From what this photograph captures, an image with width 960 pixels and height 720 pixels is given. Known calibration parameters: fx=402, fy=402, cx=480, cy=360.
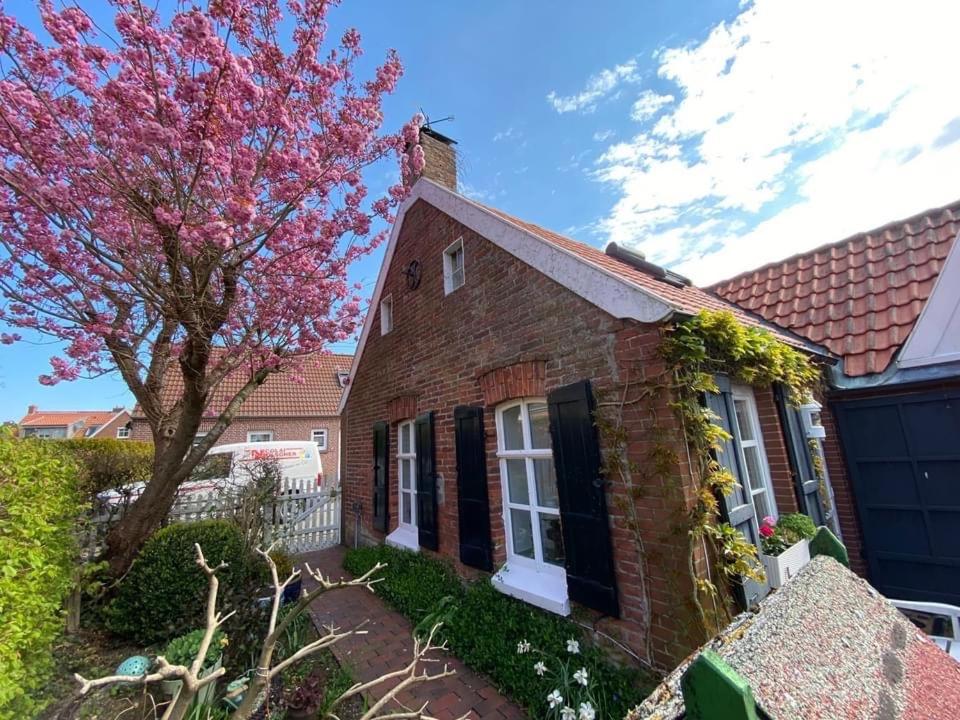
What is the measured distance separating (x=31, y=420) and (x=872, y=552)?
66.0 metres

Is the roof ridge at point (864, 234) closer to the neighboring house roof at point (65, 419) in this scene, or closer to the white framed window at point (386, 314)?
the white framed window at point (386, 314)

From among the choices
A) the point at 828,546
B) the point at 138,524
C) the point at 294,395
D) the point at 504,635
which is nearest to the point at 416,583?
the point at 504,635

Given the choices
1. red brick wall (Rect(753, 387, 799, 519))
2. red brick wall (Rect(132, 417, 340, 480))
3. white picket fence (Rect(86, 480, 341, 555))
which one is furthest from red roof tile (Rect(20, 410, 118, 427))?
red brick wall (Rect(753, 387, 799, 519))

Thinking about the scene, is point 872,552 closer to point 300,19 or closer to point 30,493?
point 30,493

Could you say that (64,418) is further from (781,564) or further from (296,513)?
(781,564)

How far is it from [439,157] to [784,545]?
27.2 ft

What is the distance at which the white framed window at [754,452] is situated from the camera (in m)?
4.31

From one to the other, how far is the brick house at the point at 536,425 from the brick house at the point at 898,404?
712 millimetres

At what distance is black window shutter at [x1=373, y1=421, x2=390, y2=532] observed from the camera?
24.1ft

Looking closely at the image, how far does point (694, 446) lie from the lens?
324 cm

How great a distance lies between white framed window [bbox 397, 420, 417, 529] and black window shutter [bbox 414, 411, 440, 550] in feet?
1.71

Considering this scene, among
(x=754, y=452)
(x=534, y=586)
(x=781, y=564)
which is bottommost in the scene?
(x=534, y=586)

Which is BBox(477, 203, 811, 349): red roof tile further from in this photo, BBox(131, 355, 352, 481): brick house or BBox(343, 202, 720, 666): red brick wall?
BBox(131, 355, 352, 481): brick house

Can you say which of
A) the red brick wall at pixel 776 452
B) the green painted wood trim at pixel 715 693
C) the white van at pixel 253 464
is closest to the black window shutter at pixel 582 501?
the red brick wall at pixel 776 452
